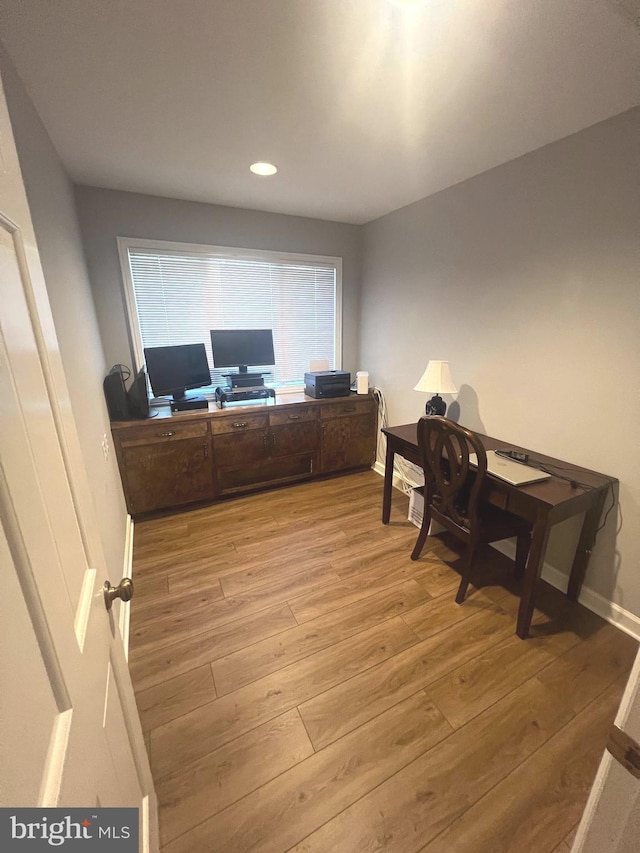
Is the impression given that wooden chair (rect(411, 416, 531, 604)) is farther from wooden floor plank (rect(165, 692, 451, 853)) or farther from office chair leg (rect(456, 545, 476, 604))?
wooden floor plank (rect(165, 692, 451, 853))

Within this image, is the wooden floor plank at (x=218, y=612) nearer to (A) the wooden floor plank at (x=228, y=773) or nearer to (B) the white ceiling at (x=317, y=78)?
(A) the wooden floor plank at (x=228, y=773)

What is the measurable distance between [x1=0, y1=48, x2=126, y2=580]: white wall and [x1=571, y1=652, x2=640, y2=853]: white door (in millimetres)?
1767

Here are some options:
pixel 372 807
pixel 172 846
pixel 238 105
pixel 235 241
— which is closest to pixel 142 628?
pixel 172 846

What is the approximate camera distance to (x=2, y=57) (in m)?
1.11

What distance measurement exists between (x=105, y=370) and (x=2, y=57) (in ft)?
5.67

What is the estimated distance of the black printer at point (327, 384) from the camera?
3.09 meters

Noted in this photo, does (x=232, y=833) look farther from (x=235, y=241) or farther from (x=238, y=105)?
(x=235, y=241)

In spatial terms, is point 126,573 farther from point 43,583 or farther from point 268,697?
point 43,583

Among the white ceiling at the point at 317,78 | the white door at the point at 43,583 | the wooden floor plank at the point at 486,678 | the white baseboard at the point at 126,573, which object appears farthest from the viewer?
the white baseboard at the point at 126,573

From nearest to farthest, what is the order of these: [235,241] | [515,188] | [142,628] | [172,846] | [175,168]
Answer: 1. [172,846]
2. [142,628]
3. [515,188]
4. [175,168]
5. [235,241]

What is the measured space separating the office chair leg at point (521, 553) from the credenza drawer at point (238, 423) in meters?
1.98

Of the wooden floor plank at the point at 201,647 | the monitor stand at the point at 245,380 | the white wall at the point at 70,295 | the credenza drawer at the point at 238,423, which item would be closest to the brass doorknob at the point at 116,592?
the white wall at the point at 70,295

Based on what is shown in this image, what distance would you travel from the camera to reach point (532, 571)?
1.58 m

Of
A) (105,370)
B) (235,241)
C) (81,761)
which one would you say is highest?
(235,241)
